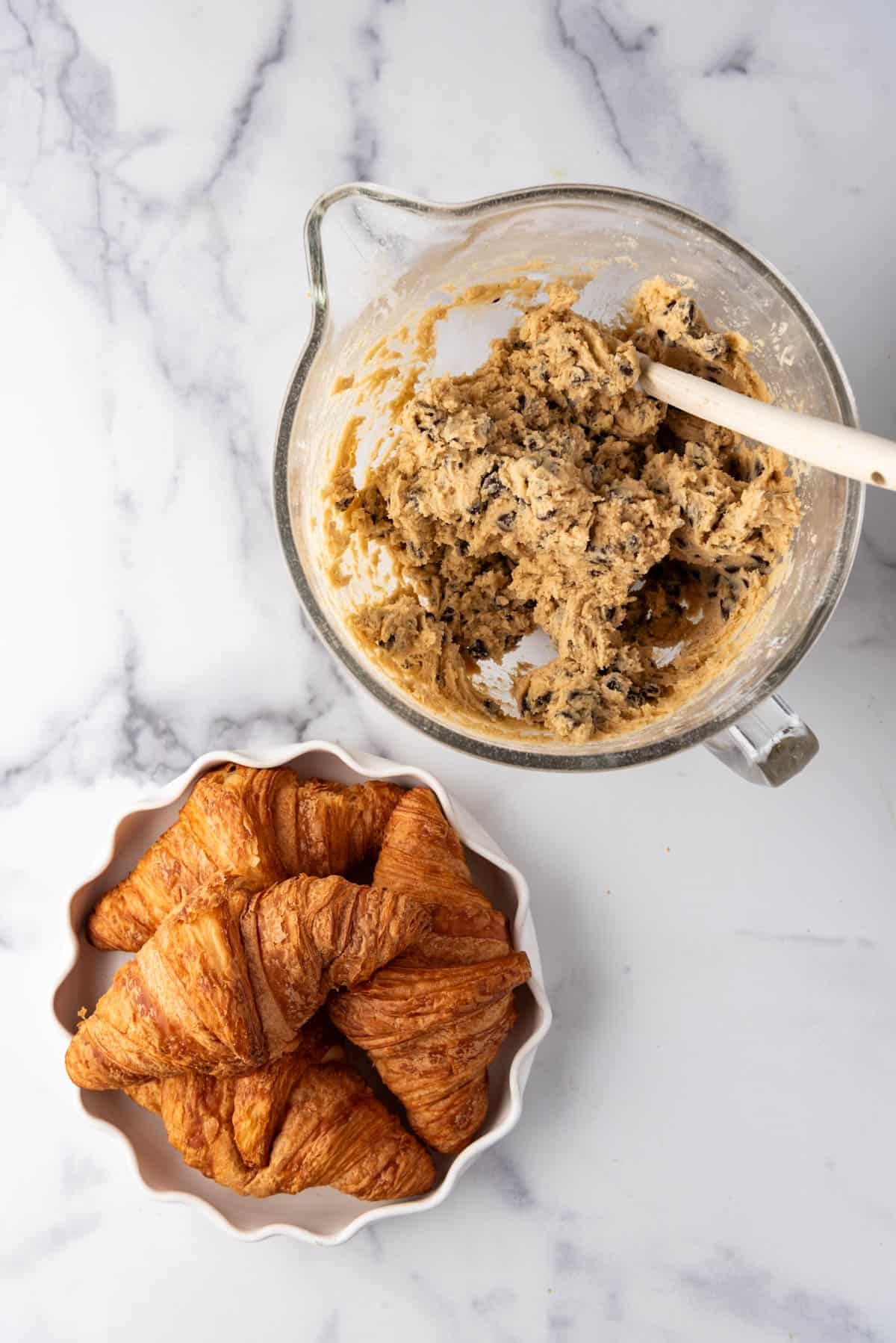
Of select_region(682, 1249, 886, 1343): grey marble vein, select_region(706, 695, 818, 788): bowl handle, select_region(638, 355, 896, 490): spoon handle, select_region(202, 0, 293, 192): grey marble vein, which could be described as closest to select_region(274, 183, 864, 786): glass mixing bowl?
select_region(706, 695, 818, 788): bowl handle

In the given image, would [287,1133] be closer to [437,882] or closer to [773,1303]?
[437,882]

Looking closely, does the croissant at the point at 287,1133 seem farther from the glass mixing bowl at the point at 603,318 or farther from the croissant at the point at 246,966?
the glass mixing bowl at the point at 603,318

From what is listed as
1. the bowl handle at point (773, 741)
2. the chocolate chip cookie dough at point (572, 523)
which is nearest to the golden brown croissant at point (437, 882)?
the chocolate chip cookie dough at point (572, 523)

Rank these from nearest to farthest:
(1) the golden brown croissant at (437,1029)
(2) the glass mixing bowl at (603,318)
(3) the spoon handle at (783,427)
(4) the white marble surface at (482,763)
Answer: (3) the spoon handle at (783,427) < (2) the glass mixing bowl at (603,318) < (1) the golden brown croissant at (437,1029) < (4) the white marble surface at (482,763)

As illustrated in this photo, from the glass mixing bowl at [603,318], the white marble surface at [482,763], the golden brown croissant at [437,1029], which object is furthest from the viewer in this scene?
the white marble surface at [482,763]

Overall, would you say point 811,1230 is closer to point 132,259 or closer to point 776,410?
point 776,410

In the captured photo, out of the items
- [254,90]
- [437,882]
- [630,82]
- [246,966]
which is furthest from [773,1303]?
[254,90]
